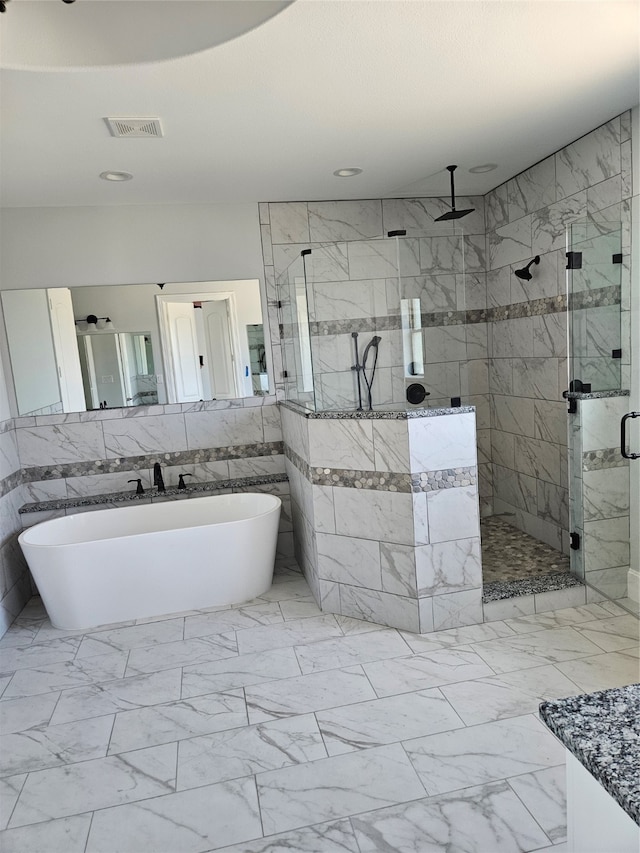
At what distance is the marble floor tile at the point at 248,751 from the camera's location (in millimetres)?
2219

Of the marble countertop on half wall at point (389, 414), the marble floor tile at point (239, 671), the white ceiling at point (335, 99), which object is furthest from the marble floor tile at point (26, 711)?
the white ceiling at point (335, 99)

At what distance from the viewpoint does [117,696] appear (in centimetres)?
279

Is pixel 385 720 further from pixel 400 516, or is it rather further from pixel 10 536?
pixel 10 536

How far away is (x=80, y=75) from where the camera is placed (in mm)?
2186

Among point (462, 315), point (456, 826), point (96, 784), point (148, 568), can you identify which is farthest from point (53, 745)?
point (462, 315)

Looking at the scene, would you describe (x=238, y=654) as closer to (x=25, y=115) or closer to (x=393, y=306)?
(x=393, y=306)

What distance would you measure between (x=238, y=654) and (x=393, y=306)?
7.32 ft

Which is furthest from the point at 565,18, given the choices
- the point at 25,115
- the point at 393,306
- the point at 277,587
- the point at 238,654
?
the point at 277,587

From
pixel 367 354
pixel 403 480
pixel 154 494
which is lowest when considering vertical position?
pixel 154 494

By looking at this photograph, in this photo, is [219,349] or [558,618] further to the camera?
[219,349]

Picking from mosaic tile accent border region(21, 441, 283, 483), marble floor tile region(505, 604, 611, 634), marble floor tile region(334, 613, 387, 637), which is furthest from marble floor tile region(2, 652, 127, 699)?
marble floor tile region(505, 604, 611, 634)

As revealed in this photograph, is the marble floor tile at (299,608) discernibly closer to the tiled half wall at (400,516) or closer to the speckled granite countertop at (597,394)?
the tiled half wall at (400,516)

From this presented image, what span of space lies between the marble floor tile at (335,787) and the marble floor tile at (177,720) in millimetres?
420

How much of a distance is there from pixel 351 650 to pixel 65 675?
4.98 feet
